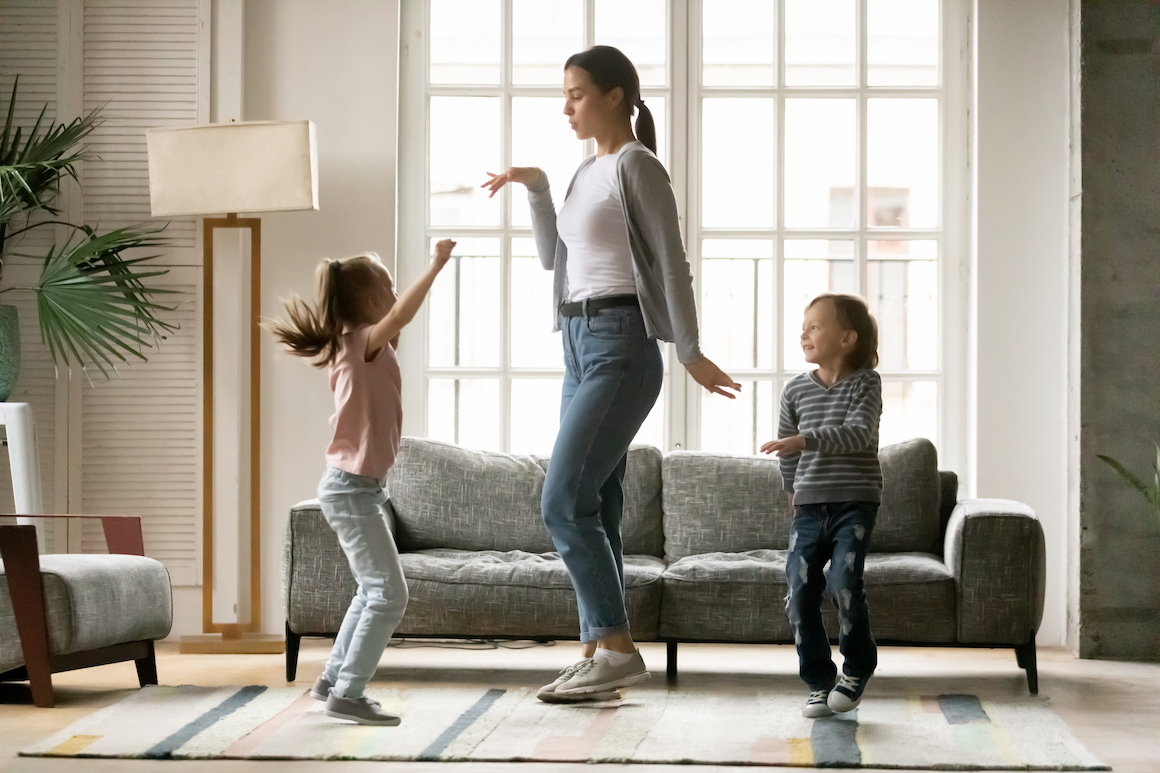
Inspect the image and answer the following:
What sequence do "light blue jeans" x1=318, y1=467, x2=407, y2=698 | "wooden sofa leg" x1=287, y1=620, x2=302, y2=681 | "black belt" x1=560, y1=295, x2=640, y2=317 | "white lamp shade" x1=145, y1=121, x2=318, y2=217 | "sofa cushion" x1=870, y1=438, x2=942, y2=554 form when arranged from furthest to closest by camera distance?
"white lamp shade" x1=145, y1=121, x2=318, y2=217
"sofa cushion" x1=870, y1=438, x2=942, y2=554
"wooden sofa leg" x1=287, y1=620, x2=302, y2=681
"black belt" x1=560, y1=295, x2=640, y2=317
"light blue jeans" x1=318, y1=467, x2=407, y2=698

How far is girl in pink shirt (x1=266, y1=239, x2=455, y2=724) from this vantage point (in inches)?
96.1

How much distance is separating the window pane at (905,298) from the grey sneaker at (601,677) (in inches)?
75.0

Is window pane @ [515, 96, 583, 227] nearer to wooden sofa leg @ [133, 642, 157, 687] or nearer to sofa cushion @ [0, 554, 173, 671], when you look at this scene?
sofa cushion @ [0, 554, 173, 671]

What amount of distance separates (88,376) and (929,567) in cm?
270

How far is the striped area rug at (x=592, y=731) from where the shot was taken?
88.2 inches

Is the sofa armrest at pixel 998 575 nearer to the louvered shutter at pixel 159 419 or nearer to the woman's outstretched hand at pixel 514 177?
the woman's outstretched hand at pixel 514 177

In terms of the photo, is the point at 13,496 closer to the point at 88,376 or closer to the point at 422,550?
the point at 88,376

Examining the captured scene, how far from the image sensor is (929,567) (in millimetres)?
3051

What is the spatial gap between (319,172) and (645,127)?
1.67m

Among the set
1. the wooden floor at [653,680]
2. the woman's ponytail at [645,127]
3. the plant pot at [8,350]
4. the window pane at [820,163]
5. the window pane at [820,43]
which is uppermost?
the window pane at [820,43]

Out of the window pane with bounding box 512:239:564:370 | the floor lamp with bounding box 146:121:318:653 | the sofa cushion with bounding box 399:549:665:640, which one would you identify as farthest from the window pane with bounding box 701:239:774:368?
the floor lamp with bounding box 146:121:318:653

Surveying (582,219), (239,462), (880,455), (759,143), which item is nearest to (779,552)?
(880,455)

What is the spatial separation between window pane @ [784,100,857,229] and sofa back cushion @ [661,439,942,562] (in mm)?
961

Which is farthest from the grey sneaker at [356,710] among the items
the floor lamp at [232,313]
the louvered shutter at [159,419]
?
the louvered shutter at [159,419]
